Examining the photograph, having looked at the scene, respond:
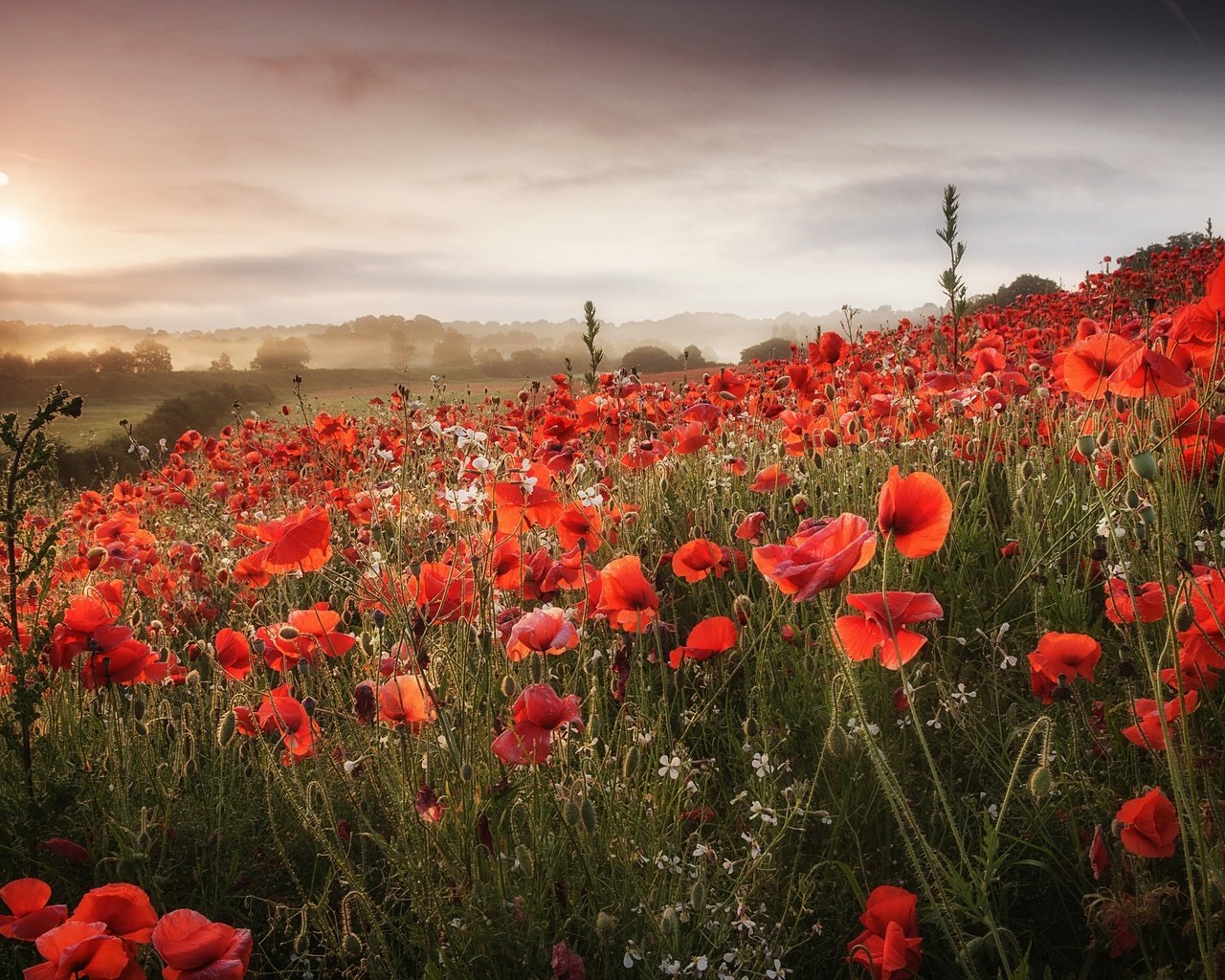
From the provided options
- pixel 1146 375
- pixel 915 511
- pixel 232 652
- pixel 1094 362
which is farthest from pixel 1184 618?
pixel 232 652

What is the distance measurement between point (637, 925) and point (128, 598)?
10.4 ft

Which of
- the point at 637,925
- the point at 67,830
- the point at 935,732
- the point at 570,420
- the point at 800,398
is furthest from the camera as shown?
the point at 800,398

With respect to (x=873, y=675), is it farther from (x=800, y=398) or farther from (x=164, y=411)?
(x=164, y=411)

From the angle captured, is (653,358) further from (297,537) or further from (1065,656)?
(297,537)

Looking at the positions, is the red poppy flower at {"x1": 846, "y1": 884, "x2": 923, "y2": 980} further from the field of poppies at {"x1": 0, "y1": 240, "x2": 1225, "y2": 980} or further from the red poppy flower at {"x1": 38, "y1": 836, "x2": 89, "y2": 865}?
the red poppy flower at {"x1": 38, "y1": 836, "x2": 89, "y2": 865}

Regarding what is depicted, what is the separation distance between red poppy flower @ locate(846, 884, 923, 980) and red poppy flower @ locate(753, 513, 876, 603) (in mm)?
688

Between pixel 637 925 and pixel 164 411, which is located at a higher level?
pixel 164 411

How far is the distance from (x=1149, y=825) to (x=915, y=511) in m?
0.80

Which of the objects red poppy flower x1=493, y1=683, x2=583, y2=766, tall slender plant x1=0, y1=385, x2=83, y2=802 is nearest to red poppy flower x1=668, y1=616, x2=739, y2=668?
red poppy flower x1=493, y1=683, x2=583, y2=766

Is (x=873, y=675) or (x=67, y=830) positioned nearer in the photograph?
(x=67, y=830)

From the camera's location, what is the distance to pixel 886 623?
162cm

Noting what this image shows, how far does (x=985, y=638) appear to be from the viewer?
9.05ft

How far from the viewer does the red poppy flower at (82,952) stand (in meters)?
1.39

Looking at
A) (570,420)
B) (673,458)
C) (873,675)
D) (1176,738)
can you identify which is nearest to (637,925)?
(873,675)
